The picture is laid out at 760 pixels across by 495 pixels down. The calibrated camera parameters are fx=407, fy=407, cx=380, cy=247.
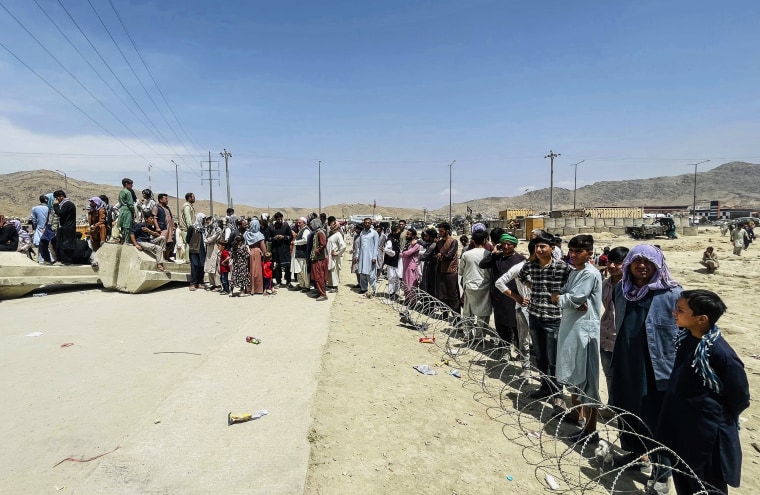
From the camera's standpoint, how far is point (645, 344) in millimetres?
3326

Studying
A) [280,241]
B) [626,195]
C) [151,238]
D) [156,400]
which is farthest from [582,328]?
[626,195]

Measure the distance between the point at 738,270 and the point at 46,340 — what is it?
22199 millimetres

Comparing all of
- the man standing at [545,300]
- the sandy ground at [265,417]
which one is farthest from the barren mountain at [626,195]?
the man standing at [545,300]

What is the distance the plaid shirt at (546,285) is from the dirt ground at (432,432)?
2.89 feet

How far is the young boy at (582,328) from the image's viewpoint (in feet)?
12.4

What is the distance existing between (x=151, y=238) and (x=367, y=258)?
527 centimetres

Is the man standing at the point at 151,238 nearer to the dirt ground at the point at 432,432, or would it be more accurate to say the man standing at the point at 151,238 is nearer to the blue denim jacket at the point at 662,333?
the dirt ground at the point at 432,432

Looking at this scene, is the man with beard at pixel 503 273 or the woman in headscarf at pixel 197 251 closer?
the man with beard at pixel 503 273

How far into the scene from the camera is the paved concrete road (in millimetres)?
3043

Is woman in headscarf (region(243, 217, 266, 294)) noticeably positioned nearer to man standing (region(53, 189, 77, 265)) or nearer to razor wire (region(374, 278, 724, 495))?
man standing (region(53, 189, 77, 265))

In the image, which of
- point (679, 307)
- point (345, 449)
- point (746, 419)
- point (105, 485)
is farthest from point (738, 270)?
point (105, 485)

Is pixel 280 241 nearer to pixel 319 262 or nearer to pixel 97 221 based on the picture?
pixel 319 262

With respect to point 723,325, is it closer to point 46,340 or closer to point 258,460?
point 258,460

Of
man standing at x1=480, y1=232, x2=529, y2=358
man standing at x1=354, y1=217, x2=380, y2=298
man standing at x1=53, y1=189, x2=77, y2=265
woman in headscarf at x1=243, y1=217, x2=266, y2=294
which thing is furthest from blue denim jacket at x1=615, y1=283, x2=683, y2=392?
man standing at x1=53, y1=189, x2=77, y2=265
